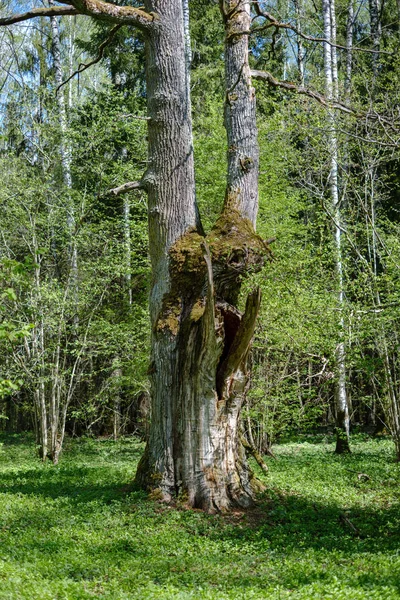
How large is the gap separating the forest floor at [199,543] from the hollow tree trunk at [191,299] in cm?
51

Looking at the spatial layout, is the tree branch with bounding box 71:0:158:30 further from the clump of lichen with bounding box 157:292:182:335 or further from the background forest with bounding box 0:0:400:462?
the clump of lichen with bounding box 157:292:182:335

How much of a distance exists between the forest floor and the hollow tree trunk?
1.68 feet

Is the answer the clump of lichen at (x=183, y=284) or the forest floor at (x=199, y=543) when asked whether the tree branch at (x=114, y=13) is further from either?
the forest floor at (x=199, y=543)

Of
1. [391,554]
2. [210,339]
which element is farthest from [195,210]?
[391,554]

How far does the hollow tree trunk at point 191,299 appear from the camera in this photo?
753 centimetres

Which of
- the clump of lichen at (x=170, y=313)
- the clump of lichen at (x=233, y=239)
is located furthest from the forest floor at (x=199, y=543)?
the clump of lichen at (x=233, y=239)

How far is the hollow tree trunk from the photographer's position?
7.53 meters

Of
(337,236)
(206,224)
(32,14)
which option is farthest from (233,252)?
(206,224)

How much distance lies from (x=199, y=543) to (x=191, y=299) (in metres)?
2.88

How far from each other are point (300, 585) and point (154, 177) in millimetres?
5169

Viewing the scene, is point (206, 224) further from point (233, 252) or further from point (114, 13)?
point (233, 252)

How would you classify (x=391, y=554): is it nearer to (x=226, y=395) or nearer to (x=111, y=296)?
(x=226, y=395)

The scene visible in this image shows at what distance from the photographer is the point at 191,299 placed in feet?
26.1

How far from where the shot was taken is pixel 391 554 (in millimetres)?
5715
